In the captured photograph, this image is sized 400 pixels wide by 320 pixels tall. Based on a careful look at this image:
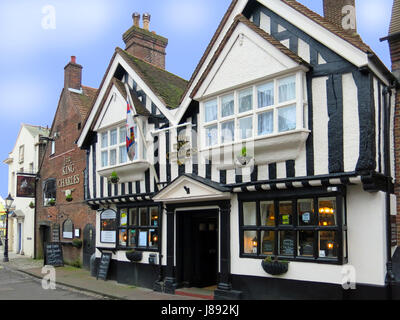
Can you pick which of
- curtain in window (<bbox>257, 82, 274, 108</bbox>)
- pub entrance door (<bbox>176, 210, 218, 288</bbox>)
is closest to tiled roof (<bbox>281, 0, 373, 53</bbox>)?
curtain in window (<bbox>257, 82, 274, 108</bbox>)

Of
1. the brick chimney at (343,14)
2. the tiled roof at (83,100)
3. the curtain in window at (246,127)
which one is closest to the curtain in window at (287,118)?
the curtain in window at (246,127)

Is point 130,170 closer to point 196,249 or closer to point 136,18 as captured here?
point 196,249

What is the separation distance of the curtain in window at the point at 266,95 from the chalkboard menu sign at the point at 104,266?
7956mm

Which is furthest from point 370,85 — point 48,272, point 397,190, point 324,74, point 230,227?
point 48,272

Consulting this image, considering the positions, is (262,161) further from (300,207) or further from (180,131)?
(180,131)

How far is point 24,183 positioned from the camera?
898 inches

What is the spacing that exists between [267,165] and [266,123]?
1.00 metres

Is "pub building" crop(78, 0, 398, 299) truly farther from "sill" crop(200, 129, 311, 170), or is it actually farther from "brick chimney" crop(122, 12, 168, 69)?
"brick chimney" crop(122, 12, 168, 69)

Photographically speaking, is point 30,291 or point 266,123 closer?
point 266,123

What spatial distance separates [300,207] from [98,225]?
856 cm

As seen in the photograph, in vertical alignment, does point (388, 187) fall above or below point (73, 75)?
below

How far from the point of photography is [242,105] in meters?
10.1

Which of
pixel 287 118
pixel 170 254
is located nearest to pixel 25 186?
pixel 170 254

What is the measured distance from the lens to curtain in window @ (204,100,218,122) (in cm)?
1079
